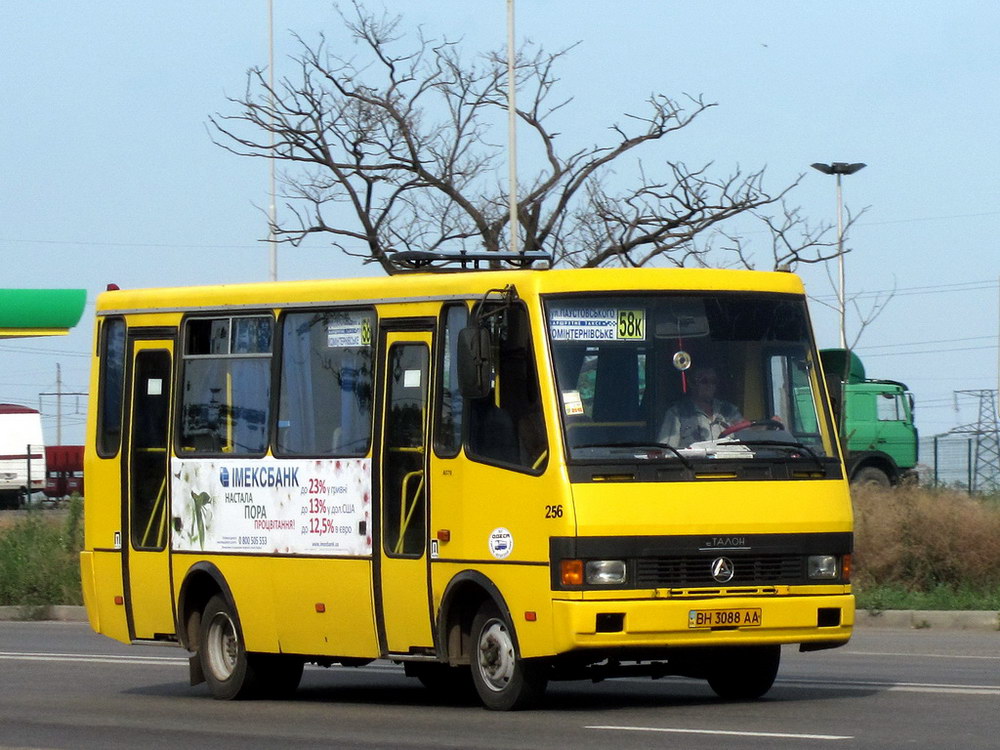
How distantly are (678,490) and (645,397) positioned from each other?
619mm

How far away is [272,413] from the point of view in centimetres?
1379

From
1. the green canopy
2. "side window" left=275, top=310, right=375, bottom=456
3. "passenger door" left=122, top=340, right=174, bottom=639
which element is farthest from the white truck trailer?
"side window" left=275, top=310, right=375, bottom=456

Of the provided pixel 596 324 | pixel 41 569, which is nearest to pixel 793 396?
pixel 596 324

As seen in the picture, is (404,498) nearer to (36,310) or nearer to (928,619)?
(928,619)

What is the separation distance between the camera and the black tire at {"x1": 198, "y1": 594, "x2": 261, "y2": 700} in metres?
14.1

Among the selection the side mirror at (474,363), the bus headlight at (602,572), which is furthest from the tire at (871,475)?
the bus headlight at (602,572)

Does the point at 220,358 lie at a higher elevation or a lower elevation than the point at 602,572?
higher

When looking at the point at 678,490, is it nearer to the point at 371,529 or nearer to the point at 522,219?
the point at 371,529

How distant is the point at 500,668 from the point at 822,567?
6.53 ft

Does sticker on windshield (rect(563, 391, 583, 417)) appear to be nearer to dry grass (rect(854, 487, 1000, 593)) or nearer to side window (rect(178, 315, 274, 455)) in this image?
side window (rect(178, 315, 274, 455))

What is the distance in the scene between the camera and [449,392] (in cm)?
1239

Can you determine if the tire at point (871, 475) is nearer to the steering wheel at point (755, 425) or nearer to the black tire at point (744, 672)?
the black tire at point (744, 672)

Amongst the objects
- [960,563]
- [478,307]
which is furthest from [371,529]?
A: [960,563]

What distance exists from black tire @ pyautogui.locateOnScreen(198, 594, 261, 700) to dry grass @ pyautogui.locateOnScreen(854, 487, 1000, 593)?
30.6ft
